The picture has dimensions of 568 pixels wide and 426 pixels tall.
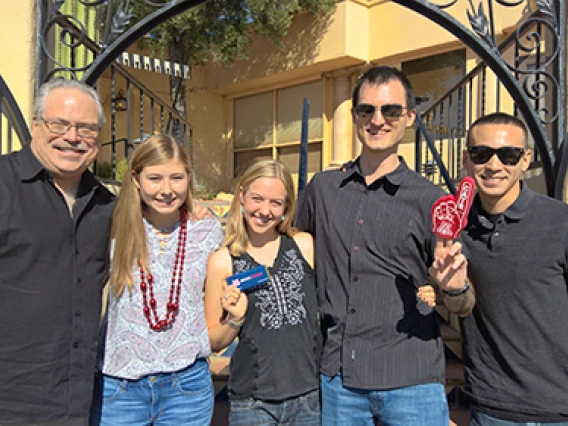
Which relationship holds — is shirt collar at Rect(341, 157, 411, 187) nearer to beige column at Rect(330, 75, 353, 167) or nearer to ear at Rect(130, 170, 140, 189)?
ear at Rect(130, 170, 140, 189)

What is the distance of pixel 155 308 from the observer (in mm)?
2148

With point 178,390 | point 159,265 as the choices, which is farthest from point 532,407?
point 159,265

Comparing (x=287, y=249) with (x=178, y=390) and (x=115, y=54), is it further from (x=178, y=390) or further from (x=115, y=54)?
(x=115, y=54)

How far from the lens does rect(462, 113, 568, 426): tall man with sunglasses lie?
6.45ft

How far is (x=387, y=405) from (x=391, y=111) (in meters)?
1.18

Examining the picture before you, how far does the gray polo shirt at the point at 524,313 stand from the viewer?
196 cm

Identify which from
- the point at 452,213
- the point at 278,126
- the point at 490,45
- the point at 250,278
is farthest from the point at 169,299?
the point at 278,126

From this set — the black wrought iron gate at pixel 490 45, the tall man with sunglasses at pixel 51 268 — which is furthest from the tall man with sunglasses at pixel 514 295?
the tall man with sunglasses at pixel 51 268

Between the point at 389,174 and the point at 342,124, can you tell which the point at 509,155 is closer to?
the point at 389,174

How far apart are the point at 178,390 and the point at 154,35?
9032mm

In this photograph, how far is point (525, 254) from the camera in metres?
2.00

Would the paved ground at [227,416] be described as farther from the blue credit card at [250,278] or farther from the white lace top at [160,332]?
the blue credit card at [250,278]


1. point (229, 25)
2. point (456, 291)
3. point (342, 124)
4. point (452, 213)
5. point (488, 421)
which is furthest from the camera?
point (342, 124)

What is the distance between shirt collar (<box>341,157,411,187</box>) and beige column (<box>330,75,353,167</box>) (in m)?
8.08
